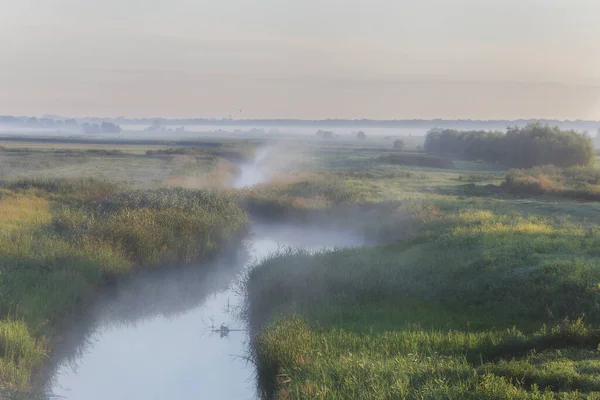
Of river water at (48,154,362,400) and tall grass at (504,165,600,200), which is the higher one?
tall grass at (504,165,600,200)

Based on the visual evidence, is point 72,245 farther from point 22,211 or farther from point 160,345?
point 22,211

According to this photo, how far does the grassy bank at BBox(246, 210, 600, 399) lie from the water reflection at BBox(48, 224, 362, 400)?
115 cm

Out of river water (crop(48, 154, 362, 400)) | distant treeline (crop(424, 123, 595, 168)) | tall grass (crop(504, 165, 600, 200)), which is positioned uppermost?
distant treeline (crop(424, 123, 595, 168))

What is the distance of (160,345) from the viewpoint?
13.8 m

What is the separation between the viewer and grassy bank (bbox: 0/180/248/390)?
1162 cm

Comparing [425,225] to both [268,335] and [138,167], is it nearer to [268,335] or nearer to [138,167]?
[268,335]

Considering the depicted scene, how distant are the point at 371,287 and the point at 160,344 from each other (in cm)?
635

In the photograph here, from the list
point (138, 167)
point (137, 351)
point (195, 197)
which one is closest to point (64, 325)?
point (137, 351)

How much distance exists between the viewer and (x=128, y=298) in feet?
53.5

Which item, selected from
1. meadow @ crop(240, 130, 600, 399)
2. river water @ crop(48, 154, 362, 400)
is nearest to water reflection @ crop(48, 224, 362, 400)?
river water @ crop(48, 154, 362, 400)

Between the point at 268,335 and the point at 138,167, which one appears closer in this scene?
the point at 268,335

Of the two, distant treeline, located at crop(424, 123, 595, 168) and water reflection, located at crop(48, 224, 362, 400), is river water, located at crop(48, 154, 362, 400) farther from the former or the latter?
distant treeline, located at crop(424, 123, 595, 168)

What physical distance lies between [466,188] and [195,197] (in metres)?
23.1

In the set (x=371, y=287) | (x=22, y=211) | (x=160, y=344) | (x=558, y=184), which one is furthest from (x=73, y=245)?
(x=558, y=184)
